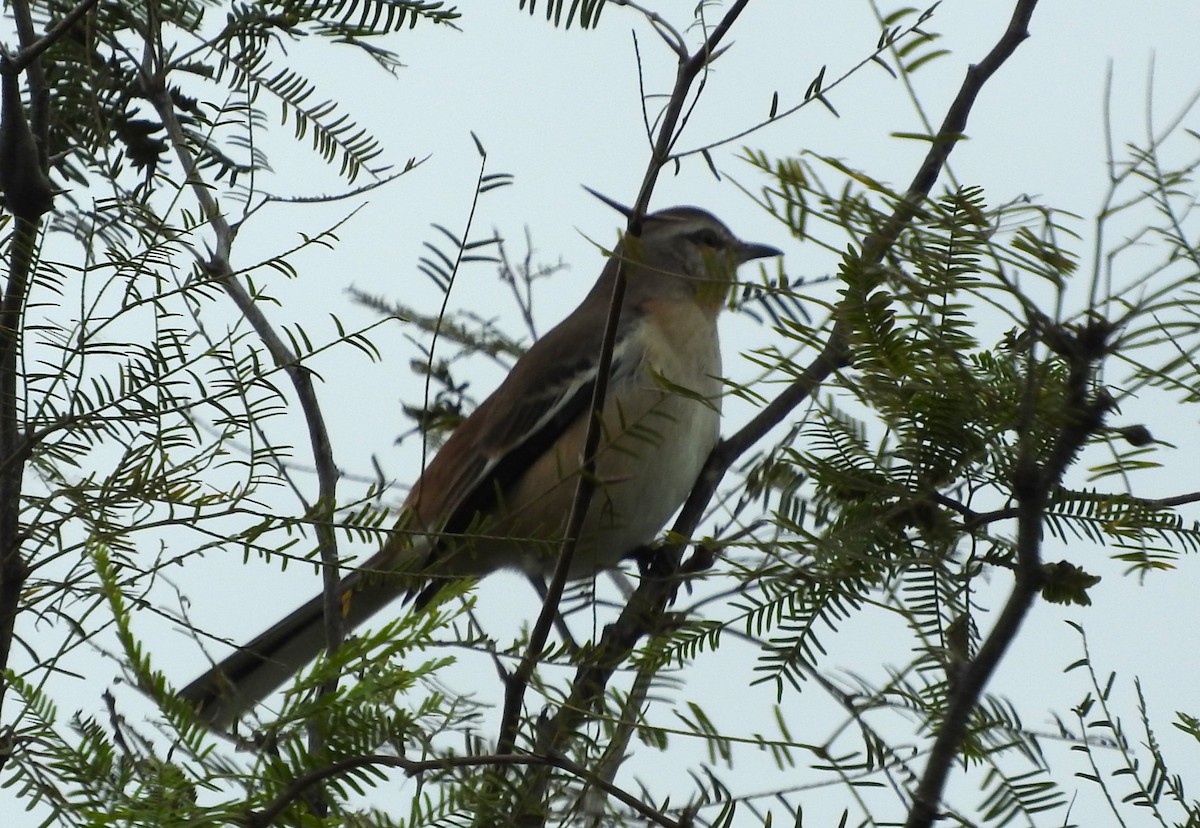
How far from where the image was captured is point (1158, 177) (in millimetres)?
1888

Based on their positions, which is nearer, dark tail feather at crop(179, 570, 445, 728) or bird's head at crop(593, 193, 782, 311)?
dark tail feather at crop(179, 570, 445, 728)

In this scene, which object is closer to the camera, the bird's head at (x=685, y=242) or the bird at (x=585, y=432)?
the bird at (x=585, y=432)

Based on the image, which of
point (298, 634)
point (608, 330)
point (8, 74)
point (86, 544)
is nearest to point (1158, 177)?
point (608, 330)

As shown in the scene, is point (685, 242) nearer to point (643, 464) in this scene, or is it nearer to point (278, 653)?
point (643, 464)

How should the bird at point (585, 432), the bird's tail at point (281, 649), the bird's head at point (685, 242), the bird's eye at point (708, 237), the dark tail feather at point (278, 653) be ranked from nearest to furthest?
the bird's tail at point (281, 649), the dark tail feather at point (278, 653), the bird at point (585, 432), the bird's head at point (685, 242), the bird's eye at point (708, 237)

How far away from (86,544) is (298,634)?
2553mm

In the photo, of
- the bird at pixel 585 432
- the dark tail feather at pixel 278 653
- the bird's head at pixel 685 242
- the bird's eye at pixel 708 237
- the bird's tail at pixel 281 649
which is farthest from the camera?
the bird's eye at pixel 708 237

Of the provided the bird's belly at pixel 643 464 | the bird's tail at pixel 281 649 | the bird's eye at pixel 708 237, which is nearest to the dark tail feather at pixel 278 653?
the bird's tail at pixel 281 649

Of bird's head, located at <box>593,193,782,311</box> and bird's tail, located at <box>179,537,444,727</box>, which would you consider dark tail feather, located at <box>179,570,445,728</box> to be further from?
bird's head, located at <box>593,193,782,311</box>

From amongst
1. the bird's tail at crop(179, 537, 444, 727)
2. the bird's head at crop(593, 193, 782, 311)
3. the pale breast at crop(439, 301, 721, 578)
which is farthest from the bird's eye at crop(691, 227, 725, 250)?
the bird's tail at crop(179, 537, 444, 727)

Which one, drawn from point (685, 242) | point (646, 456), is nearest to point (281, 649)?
point (646, 456)

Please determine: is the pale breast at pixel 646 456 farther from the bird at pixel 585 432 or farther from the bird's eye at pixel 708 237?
the bird's eye at pixel 708 237

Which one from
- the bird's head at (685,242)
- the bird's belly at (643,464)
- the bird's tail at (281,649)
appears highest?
the bird's head at (685,242)

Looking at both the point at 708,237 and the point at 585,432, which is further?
the point at 708,237
